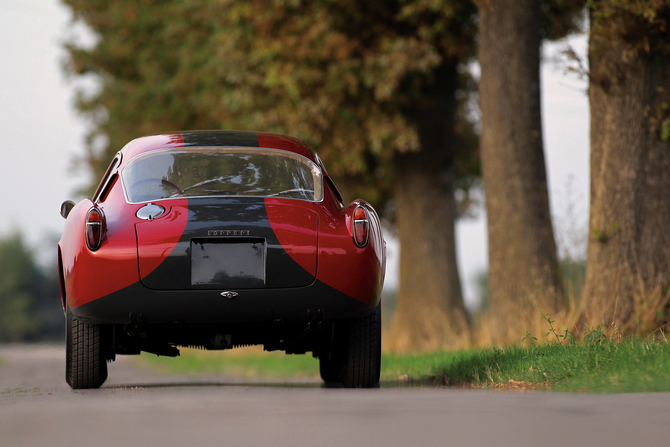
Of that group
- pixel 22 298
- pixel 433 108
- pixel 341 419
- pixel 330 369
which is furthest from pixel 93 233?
pixel 22 298

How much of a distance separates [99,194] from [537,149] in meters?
6.16

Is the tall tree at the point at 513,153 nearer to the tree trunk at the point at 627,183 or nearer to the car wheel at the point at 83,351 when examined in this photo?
the tree trunk at the point at 627,183

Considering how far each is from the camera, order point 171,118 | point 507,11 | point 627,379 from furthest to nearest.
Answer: point 171,118
point 507,11
point 627,379

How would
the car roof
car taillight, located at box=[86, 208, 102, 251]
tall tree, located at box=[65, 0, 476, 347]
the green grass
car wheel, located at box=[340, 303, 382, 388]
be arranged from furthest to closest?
tall tree, located at box=[65, 0, 476, 347], the car roof, car wheel, located at box=[340, 303, 382, 388], car taillight, located at box=[86, 208, 102, 251], the green grass

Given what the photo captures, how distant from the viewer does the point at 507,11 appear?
10.7 m

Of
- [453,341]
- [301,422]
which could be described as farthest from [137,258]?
[453,341]

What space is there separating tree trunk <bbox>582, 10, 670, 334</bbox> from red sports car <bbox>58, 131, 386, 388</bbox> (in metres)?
3.19

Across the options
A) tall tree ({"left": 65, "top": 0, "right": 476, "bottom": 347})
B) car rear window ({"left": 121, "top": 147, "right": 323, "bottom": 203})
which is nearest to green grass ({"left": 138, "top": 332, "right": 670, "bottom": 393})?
car rear window ({"left": 121, "top": 147, "right": 323, "bottom": 203})

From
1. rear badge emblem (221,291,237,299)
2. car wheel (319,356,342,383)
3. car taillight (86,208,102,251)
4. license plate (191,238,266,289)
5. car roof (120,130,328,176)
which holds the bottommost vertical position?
car wheel (319,356,342,383)

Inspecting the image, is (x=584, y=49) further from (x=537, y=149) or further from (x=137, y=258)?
(x=137, y=258)

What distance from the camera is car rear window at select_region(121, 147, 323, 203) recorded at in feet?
20.0

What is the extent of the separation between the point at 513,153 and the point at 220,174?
5.40m

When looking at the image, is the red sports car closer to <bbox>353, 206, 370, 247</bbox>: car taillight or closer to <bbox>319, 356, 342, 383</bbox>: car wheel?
<bbox>353, 206, 370, 247</bbox>: car taillight

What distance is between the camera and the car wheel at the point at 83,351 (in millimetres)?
6016
